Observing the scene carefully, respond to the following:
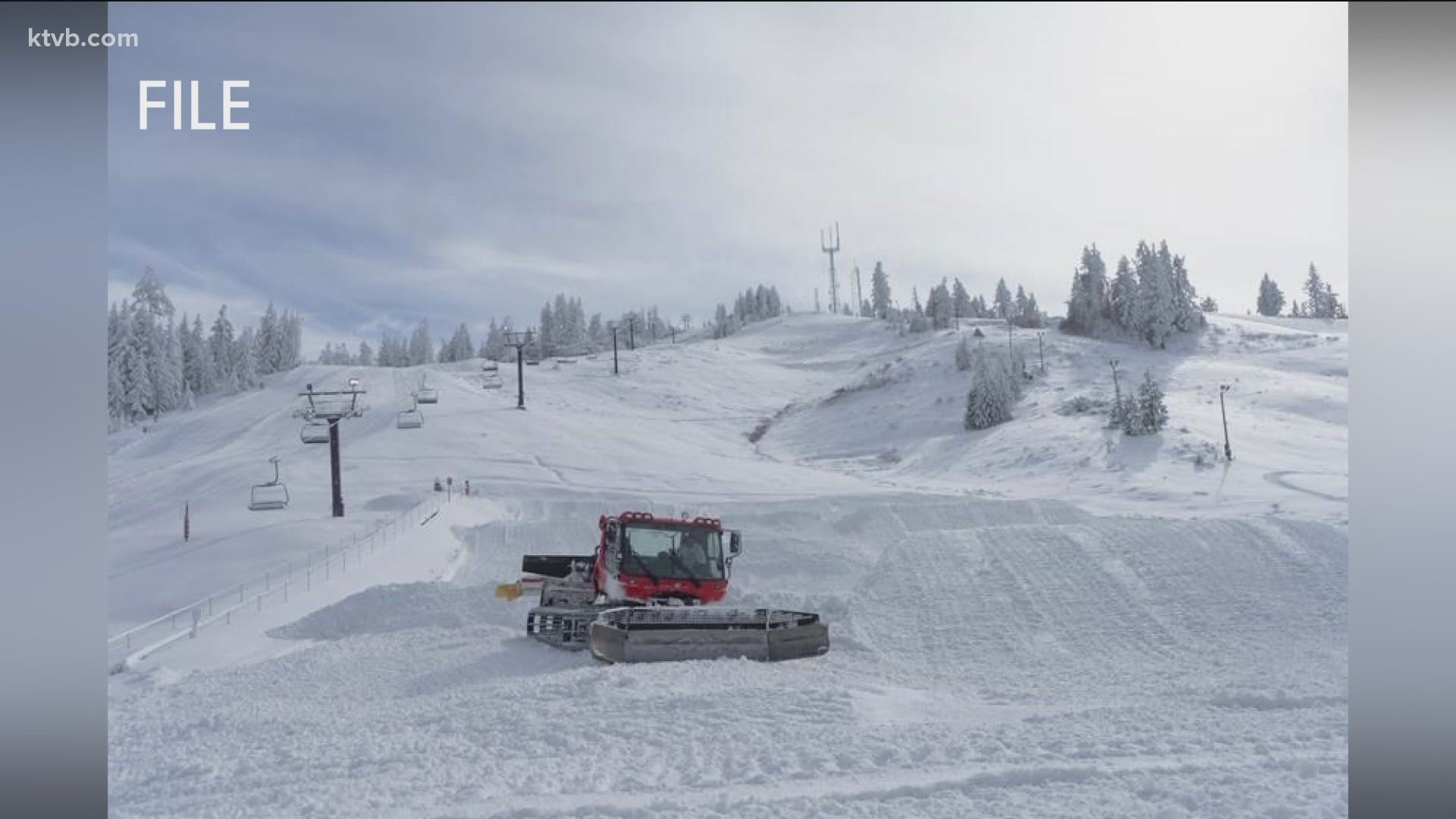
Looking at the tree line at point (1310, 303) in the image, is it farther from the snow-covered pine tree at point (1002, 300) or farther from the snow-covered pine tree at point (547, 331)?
the snow-covered pine tree at point (547, 331)

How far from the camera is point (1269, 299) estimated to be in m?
136

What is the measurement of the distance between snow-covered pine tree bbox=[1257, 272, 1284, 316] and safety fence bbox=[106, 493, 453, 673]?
131152mm

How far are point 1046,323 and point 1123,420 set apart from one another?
5624 cm

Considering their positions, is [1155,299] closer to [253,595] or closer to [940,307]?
[940,307]

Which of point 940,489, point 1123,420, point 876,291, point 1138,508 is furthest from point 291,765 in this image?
point 876,291

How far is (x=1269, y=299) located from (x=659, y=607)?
142m

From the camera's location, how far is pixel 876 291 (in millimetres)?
172750

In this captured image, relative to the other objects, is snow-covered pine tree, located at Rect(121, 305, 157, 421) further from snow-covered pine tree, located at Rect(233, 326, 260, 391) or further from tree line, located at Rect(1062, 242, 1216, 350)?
tree line, located at Rect(1062, 242, 1216, 350)

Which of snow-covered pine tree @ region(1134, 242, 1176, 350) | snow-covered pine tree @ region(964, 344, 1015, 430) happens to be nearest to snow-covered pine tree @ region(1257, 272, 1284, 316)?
snow-covered pine tree @ region(1134, 242, 1176, 350)

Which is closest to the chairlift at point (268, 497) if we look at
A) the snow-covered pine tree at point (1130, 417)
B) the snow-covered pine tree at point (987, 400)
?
the snow-covered pine tree at point (1130, 417)

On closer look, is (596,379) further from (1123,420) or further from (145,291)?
(1123,420)

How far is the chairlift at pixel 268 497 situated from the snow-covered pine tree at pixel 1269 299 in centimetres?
12949

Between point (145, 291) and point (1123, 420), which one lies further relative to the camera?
point (145, 291)

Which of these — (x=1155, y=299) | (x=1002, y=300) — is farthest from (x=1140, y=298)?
(x=1002, y=300)
